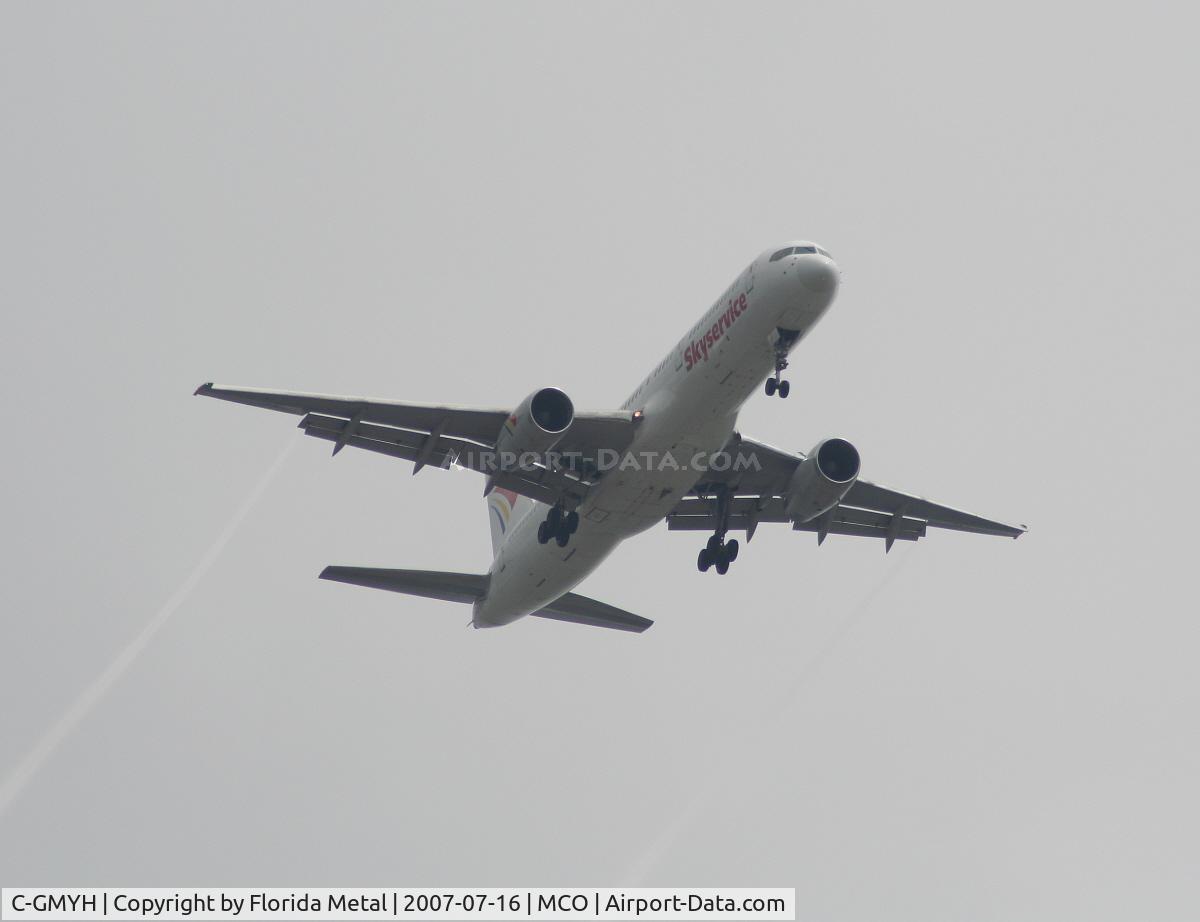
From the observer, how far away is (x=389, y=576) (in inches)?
1565

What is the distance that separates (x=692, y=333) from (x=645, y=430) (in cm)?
236

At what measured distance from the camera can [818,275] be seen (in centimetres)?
3089

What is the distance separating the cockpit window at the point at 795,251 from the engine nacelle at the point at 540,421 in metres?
5.25

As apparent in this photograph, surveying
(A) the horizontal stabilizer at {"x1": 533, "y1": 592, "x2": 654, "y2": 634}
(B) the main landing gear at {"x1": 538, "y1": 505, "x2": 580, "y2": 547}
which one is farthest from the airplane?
(A) the horizontal stabilizer at {"x1": 533, "y1": 592, "x2": 654, "y2": 634}

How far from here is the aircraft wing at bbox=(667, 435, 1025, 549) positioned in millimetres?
37156

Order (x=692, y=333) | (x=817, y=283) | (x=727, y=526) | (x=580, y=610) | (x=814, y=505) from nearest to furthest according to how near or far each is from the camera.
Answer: (x=817, y=283)
(x=692, y=333)
(x=814, y=505)
(x=727, y=526)
(x=580, y=610)

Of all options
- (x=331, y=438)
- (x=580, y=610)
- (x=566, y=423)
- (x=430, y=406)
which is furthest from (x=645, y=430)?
(x=580, y=610)

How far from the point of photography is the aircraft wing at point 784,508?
37.2 metres

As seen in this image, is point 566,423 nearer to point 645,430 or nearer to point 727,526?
point 645,430

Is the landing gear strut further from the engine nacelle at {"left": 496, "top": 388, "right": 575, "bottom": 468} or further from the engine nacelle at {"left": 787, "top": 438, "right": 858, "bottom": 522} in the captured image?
the engine nacelle at {"left": 496, "top": 388, "right": 575, "bottom": 468}

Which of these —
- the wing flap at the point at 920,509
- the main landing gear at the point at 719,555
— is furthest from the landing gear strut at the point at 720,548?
the wing flap at the point at 920,509

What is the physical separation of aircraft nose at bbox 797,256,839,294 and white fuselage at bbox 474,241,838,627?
0.07 ft

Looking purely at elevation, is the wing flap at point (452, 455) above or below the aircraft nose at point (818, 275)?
below

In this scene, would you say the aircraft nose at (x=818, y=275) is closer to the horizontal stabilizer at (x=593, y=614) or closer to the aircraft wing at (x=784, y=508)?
the aircraft wing at (x=784, y=508)
